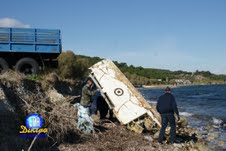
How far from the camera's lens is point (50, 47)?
56.2 ft

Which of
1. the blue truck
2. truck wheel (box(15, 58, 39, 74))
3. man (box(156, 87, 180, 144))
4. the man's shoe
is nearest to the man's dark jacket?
man (box(156, 87, 180, 144))

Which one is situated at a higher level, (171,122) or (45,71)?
(45,71)

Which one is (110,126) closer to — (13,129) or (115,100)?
(115,100)

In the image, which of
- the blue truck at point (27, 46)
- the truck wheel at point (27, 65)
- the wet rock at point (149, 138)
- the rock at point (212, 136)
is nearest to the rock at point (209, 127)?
the rock at point (212, 136)

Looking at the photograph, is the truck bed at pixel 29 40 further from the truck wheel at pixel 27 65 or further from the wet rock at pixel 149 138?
the wet rock at pixel 149 138

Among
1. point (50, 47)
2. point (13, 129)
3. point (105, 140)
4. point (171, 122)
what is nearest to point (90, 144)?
point (105, 140)

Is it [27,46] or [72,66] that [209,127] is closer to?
[27,46]

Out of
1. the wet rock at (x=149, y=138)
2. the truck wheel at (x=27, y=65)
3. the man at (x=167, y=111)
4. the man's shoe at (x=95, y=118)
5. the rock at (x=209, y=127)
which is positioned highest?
the truck wheel at (x=27, y=65)

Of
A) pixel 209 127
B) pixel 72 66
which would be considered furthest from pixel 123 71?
pixel 209 127

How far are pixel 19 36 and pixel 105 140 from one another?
856 centimetres

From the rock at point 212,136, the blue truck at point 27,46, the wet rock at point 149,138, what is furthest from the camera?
the blue truck at point 27,46

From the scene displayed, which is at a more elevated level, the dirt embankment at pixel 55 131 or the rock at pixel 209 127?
the dirt embankment at pixel 55 131

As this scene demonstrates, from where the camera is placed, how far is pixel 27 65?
56.1ft

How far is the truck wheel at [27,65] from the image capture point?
54.7ft
